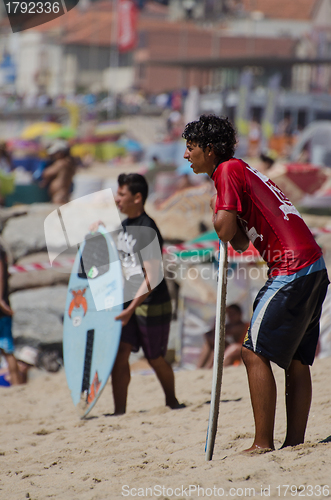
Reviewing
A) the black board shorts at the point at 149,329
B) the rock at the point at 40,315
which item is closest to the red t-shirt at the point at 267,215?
the black board shorts at the point at 149,329

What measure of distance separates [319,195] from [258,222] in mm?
8303

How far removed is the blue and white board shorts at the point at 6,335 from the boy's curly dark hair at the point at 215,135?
113 inches

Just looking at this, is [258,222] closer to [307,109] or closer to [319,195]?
[319,195]

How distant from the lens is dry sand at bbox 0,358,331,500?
86.7 inches

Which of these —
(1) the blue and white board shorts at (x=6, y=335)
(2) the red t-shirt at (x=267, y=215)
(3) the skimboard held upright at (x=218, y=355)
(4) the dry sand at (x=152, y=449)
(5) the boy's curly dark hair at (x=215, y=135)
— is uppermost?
(5) the boy's curly dark hair at (x=215, y=135)

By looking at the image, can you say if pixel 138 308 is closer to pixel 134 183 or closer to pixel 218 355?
pixel 134 183

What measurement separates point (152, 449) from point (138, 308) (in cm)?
103

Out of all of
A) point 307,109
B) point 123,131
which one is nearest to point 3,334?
point 307,109

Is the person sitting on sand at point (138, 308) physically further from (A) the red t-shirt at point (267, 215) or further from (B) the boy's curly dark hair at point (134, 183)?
(A) the red t-shirt at point (267, 215)

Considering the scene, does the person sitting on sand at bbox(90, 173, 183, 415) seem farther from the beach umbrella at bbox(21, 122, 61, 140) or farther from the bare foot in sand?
the beach umbrella at bbox(21, 122, 61, 140)

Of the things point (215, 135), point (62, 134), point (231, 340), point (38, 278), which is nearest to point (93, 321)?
point (215, 135)

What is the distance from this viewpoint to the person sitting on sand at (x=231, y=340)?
511cm

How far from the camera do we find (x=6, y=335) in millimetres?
4832

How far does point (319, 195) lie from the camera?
34.0 ft
